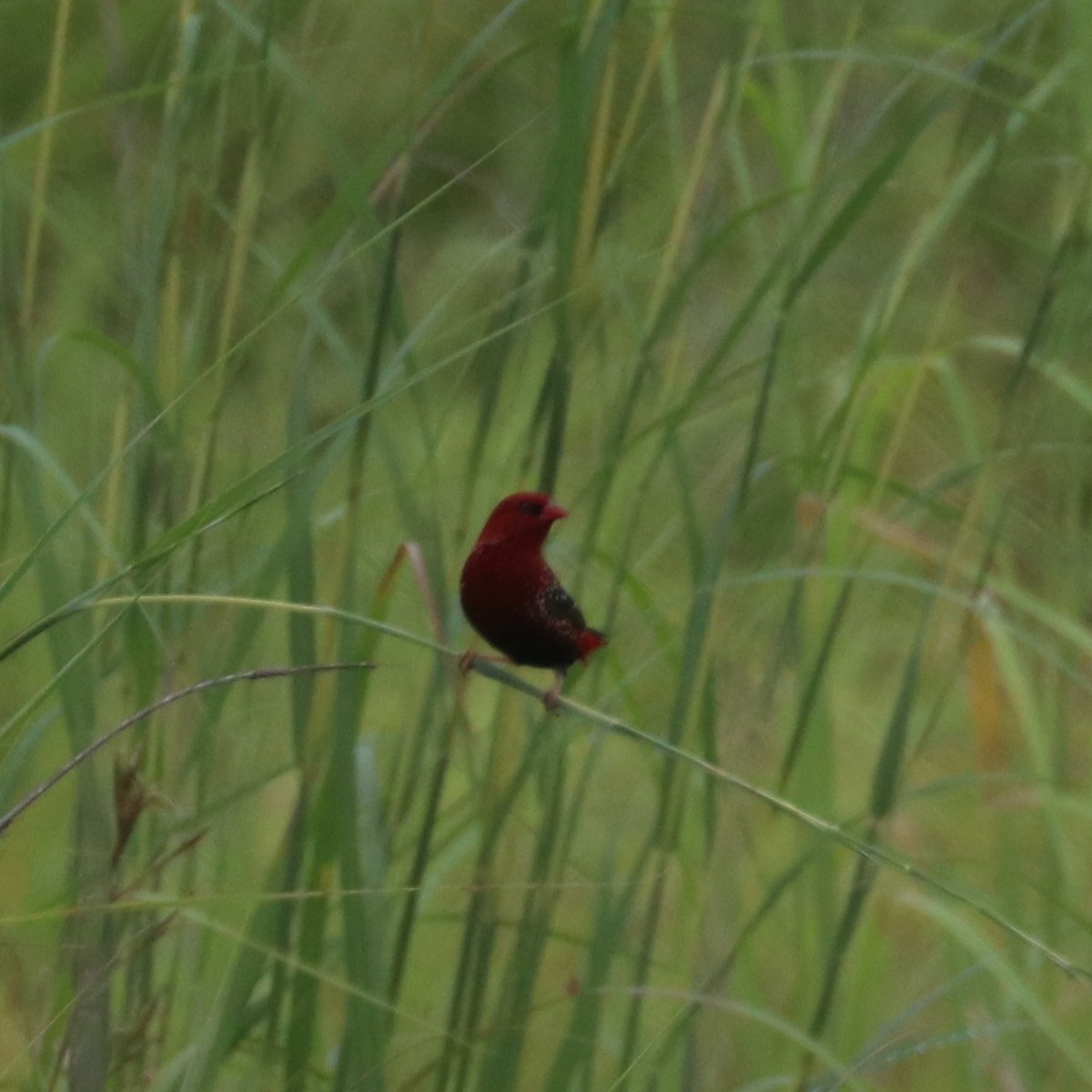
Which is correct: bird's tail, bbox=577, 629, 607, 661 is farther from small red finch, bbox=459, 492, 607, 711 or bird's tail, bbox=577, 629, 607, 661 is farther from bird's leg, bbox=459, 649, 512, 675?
bird's leg, bbox=459, 649, 512, 675

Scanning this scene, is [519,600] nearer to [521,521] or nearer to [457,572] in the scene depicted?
[521,521]

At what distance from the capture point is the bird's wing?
1187 millimetres

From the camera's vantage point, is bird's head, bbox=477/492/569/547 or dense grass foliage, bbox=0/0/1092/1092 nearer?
dense grass foliage, bbox=0/0/1092/1092

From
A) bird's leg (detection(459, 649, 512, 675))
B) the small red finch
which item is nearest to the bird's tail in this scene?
the small red finch

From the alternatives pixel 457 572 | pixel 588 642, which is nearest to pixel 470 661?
pixel 457 572

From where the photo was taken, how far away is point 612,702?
1.15m

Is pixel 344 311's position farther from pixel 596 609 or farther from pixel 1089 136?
pixel 1089 136

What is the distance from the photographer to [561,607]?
3.93ft

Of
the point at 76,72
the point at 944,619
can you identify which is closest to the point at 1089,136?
the point at 76,72

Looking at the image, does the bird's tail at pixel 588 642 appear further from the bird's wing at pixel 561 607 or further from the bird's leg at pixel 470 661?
the bird's leg at pixel 470 661

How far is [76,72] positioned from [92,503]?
346mm

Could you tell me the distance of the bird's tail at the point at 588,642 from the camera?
119 centimetres

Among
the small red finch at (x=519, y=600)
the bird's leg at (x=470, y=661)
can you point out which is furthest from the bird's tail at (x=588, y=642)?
the bird's leg at (x=470, y=661)

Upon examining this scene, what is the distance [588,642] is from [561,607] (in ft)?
0.12
